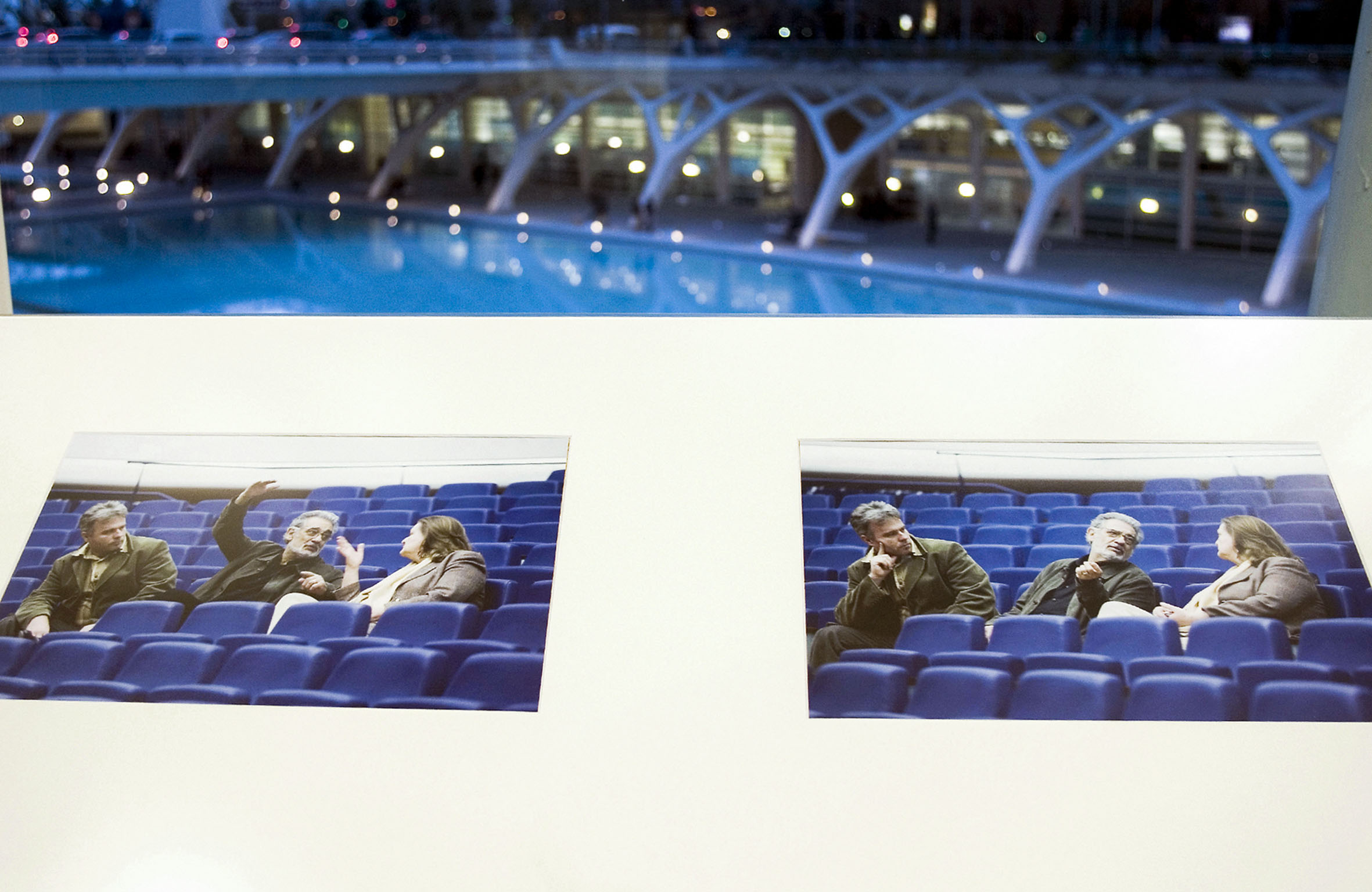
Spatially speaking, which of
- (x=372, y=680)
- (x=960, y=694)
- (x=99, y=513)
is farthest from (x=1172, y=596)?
(x=99, y=513)

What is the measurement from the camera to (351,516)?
1.82 metres

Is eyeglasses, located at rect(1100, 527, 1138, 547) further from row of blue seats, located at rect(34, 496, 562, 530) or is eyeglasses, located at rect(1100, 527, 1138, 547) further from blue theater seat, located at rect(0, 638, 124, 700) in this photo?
blue theater seat, located at rect(0, 638, 124, 700)

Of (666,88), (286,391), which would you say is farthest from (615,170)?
(286,391)

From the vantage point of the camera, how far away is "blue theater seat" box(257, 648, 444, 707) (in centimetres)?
→ 164

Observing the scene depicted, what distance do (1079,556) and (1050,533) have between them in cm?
5

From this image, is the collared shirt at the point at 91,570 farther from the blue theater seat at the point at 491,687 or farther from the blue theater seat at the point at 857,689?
the blue theater seat at the point at 857,689

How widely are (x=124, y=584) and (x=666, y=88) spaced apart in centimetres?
1112

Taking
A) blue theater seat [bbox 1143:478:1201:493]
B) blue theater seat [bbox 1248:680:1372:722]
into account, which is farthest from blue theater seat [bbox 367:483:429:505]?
blue theater seat [bbox 1248:680:1372:722]

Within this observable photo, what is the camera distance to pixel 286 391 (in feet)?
6.88

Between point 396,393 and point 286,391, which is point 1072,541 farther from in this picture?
point 286,391

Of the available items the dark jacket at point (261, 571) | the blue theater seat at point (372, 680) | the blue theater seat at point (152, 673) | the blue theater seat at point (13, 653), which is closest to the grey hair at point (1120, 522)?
the blue theater seat at point (372, 680)

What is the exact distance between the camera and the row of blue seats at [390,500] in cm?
184

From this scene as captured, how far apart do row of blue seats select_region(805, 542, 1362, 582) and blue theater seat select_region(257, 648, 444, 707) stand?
547 millimetres

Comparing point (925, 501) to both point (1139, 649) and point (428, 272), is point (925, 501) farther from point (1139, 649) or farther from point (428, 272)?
point (428, 272)
